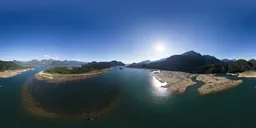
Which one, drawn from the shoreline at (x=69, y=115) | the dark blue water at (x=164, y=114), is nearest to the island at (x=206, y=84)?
the dark blue water at (x=164, y=114)

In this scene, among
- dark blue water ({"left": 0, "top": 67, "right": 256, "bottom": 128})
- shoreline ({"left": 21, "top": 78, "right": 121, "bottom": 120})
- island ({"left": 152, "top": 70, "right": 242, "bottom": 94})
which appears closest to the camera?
dark blue water ({"left": 0, "top": 67, "right": 256, "bottom": 128})

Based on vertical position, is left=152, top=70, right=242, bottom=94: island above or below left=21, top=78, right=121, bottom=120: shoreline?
above

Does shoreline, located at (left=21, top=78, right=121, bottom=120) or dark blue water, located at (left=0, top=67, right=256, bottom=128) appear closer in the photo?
dark blue water, located at (left=0, top=67, right=256, bottom=128)

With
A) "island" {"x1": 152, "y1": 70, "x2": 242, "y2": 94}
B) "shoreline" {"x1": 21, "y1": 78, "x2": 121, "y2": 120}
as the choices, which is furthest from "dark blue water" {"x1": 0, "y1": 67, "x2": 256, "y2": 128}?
"island" {"x1": 152, "y1": 70, "x2": 242, "y2": 94}

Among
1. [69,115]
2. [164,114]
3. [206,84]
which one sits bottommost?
[69,115]

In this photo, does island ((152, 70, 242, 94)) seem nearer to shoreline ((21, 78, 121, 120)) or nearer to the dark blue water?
the dark blue water

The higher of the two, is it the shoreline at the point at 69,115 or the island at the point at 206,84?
the island at the point at 206,84

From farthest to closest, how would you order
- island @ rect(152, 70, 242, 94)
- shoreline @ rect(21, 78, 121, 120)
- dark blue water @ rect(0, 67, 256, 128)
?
island @ rect(152, 70, 242, 94) → shoreline @ rect(21, 78, 121, 120) → dark blue water @ rect(0, 67, 256, 128)

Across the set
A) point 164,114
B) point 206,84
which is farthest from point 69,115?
point 206,84

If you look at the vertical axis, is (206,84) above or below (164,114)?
above

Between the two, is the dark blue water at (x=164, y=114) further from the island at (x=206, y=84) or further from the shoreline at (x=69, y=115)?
the island at (x=206, y=84)

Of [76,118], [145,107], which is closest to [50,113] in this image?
[76,118]

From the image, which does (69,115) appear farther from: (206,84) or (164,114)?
(206,84)

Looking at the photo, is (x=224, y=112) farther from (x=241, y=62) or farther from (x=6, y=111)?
(x=241, y=62)
